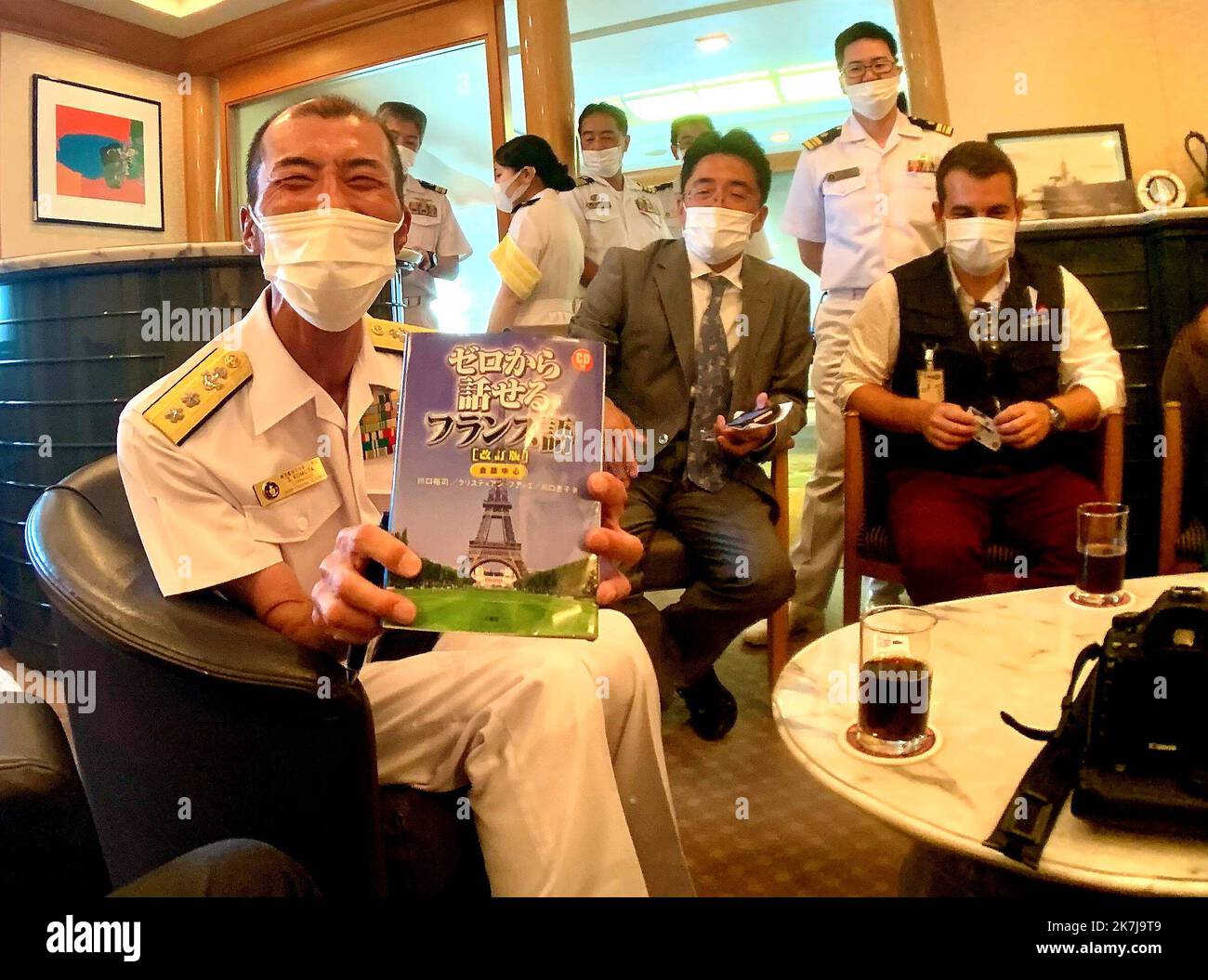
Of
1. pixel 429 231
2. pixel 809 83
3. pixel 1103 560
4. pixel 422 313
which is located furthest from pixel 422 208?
pixel 809 83

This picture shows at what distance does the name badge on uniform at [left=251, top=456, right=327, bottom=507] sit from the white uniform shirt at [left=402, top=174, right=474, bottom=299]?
2622 mm

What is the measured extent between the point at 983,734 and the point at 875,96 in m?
Result: 2.10

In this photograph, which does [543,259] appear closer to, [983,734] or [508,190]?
[508,190]

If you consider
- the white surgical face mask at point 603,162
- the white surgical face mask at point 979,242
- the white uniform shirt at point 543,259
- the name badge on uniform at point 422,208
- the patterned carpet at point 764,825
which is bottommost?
the patterned carpet at point 764,825

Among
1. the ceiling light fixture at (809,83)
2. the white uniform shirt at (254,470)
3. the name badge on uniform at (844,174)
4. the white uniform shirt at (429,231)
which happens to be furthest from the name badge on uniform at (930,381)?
the ceiling light fixture at (809,83)

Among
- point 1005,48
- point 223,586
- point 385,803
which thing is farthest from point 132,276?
point 1005,48

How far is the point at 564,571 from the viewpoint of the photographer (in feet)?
2.52

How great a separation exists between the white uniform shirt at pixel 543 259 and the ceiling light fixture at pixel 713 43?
10.4 feet

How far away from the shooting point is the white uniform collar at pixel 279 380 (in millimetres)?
983

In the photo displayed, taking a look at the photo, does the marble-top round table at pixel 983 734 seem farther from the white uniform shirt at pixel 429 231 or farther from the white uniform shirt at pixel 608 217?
the white uniform shirt at pixel 429 231

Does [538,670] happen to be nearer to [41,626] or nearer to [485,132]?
[41,626]

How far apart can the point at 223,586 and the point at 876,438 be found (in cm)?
141

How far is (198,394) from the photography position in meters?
0.95

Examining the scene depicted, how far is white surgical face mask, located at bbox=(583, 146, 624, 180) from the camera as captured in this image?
116 inches
